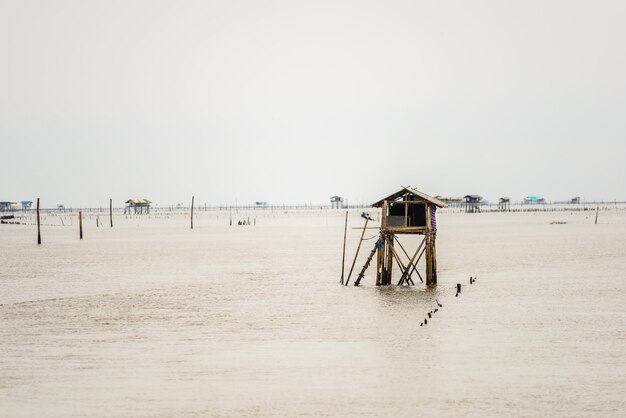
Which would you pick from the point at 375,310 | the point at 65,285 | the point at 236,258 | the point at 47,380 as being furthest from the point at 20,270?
the point at 47,380

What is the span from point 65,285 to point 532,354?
22290 millimetres

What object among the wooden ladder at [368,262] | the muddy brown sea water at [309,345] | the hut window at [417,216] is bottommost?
the muddy brown sea water at [309,345]

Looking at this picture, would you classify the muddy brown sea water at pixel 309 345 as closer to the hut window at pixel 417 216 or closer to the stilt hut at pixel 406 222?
the stilt hut at pixel 406 222

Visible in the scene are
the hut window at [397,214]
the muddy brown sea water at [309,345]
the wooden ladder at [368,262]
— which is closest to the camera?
the muddy brown sea water at [309,345]

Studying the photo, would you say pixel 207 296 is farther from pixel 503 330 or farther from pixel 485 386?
pixel 485 386

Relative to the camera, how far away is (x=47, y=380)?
→ 590 inches

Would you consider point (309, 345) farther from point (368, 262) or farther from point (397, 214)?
point (397, 214)

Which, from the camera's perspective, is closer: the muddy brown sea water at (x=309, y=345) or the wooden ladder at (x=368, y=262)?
the muddy brown sea water at (x=309, y=345)

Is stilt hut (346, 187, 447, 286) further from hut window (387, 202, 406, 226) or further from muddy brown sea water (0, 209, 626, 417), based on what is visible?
muddy brown sea water (0, 209, 626, 417)

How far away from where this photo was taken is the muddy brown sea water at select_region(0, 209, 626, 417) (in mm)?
13508

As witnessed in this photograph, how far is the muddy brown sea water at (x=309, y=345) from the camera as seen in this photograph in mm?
13508

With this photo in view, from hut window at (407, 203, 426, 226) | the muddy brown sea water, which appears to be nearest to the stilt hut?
hut window at (407, 203, 426, 226)

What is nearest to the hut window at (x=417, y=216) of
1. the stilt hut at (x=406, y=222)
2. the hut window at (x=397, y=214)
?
the stilt hut at (x=406, y=222)

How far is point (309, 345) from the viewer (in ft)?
61.0
